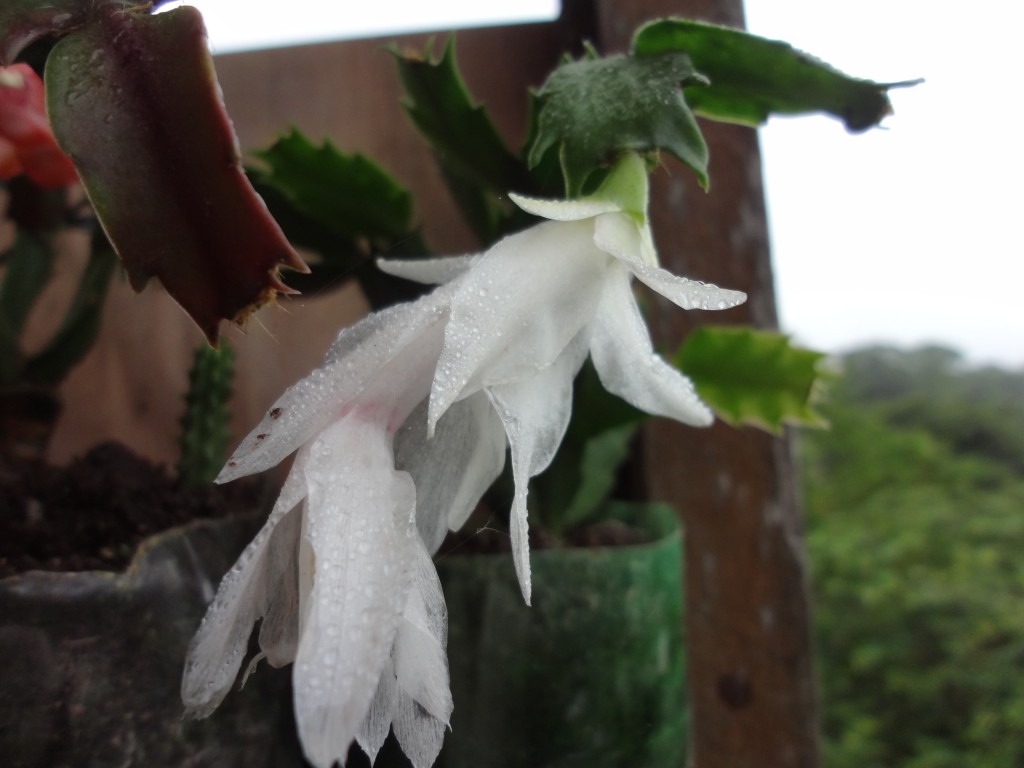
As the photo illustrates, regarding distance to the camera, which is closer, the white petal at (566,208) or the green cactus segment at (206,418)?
the white petal at (566,208)

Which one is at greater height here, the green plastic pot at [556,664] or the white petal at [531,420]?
the white petal at [531,420]

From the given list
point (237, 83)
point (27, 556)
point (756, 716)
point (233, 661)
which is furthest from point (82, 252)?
point (756, 716)

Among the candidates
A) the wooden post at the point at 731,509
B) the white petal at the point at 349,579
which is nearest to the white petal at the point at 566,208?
the white petal at the point at 349,579

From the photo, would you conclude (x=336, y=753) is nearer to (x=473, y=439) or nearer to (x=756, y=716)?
(x=473, y=439)

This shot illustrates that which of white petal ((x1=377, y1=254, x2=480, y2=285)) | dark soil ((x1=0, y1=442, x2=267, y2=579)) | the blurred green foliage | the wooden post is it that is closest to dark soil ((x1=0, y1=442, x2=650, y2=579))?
dark soil ((x1=0, y1=442, x2=267, y2=579))

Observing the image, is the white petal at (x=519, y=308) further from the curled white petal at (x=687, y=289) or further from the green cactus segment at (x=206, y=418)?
the green cactus segment at (x=206, y=418)

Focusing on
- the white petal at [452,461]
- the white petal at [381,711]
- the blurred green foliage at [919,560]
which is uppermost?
the white petal at [452,461]

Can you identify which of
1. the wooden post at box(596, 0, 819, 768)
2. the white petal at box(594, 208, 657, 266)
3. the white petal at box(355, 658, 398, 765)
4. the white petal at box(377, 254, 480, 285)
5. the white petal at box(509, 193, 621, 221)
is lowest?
the wooden post at box(596, 0, 819, 768)

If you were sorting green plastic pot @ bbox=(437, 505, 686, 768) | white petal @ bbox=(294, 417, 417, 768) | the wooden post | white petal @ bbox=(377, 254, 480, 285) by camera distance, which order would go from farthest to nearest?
the wooden post → green plastic pot @ bbox=(437, 505, 686, 768) → white petal @ bbox=(377, 254, 480, 285) → white petal @ bbox=(294, 417, 417, 768)

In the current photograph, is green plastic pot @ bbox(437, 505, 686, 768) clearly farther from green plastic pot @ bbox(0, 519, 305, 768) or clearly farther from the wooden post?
the wooden post
